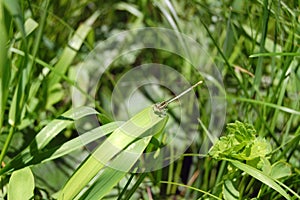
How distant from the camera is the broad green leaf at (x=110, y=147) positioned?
0.55 meters

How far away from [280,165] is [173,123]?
0.33 metres

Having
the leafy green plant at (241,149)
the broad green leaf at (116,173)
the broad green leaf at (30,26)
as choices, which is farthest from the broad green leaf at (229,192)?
the broad green leaf at (30,26)

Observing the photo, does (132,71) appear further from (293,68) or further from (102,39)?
(293,68)

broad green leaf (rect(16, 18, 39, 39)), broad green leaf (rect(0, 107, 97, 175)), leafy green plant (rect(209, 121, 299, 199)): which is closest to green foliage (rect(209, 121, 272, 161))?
leafy green plant (rect(209, 121, 299, 199))

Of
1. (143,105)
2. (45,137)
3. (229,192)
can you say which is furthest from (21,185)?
(143,105)

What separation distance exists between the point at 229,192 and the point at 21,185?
0.76 ft

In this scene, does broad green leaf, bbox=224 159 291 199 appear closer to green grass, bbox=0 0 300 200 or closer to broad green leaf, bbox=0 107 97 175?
green grass, bbox=0 0 300 200

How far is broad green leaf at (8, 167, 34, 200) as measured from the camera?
0.57 m

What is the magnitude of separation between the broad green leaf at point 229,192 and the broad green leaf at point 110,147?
0.13 meters

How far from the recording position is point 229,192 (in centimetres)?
61

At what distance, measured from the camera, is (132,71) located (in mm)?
1055

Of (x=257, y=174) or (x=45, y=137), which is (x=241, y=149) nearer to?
(x=257, y=174)

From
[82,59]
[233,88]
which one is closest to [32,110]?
[82,59]

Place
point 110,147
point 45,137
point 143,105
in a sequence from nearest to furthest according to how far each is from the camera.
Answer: point 110,147 → point 45,137 → point 143,105
